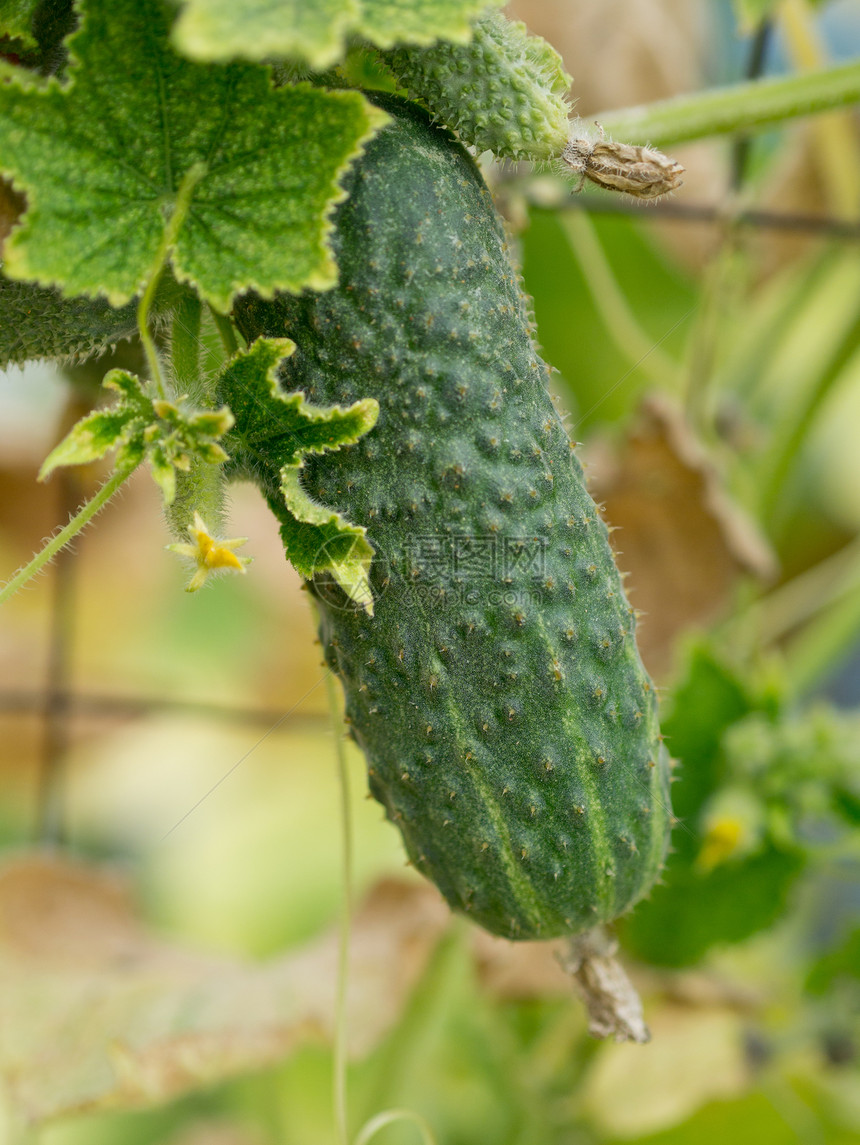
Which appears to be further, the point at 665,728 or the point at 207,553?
the point at 665,728

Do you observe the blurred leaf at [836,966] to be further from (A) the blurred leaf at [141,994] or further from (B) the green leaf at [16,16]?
(B) the green leaf at [16,16]

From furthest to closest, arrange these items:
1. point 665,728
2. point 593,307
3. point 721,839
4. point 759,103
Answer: point 593,307 → point 665,728 → point 721,839 → point 759,103

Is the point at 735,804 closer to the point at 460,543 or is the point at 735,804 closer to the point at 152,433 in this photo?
the point at 460,543

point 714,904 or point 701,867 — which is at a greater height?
point 701,867

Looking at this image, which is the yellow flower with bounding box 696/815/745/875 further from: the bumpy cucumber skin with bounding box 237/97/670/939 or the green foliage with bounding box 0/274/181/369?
the green foliage with bounding box 0/274/181/369

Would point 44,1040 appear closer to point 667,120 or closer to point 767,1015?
point 767,1015

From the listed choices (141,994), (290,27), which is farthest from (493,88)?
(141,994)

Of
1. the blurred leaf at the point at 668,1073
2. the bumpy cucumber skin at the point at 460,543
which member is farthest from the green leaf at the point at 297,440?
the blurred leaf at the point at 668,1073
